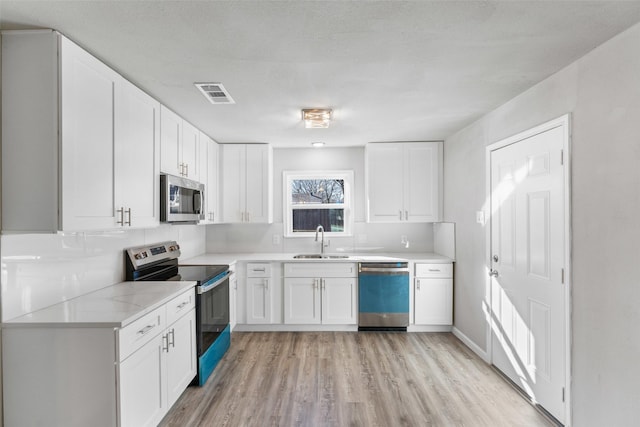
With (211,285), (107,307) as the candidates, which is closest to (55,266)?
(107,307)

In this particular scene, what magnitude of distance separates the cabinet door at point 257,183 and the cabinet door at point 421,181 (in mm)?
1805

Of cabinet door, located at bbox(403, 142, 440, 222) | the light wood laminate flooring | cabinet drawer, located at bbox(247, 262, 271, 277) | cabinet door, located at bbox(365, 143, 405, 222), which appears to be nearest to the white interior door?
the light wood laminate flooring

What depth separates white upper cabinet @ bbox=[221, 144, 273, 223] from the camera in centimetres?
416

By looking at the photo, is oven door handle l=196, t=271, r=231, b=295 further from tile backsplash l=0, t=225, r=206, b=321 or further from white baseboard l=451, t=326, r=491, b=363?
white baseboard l=451, t=326, r=491, b=363

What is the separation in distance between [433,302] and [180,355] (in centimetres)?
284

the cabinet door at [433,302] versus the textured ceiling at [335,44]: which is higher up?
the textured ceiling at [335,44]

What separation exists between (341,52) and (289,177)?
2810 mm

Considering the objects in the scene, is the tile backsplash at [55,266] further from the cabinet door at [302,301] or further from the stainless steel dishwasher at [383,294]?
the stainless steel dishwasher at [383,294]

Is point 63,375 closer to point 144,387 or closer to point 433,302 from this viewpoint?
point 144,387

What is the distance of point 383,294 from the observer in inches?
Answer: 152

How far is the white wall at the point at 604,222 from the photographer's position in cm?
160

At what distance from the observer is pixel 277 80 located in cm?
219

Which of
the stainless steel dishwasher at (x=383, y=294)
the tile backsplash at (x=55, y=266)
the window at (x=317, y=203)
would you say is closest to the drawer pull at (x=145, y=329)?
the tile backsplash at (x=55, y=266)

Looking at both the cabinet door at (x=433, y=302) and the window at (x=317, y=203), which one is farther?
the window at (x=317, y=203)
